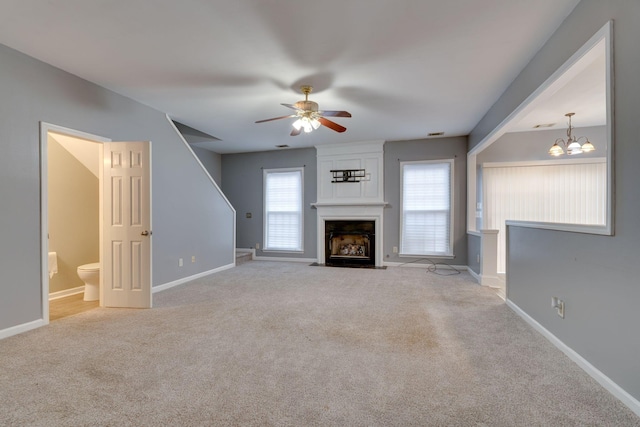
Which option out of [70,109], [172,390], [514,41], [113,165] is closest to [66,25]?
[70,109]

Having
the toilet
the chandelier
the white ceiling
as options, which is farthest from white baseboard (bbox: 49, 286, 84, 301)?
the chandelier

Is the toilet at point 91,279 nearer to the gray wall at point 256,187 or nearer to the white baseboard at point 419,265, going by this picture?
the gray wall at point 256,187

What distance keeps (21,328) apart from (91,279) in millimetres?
1105

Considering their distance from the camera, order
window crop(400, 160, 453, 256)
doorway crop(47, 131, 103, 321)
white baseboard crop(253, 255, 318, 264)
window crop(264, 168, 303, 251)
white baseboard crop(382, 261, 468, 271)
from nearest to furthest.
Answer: doorway crop(47, 131, 103, 321) → white baseboard crop(382, 261, 468, 271) → window crop(400, 160, 453, 256) → white baseboard crop(253, 255, 318, 264) → window crop(264, 168, 303, 251)

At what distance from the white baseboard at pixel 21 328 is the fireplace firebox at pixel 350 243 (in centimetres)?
456

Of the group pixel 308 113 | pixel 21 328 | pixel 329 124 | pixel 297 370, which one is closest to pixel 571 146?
pixel 329 124

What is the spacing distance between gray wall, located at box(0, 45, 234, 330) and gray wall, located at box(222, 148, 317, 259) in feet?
7.61

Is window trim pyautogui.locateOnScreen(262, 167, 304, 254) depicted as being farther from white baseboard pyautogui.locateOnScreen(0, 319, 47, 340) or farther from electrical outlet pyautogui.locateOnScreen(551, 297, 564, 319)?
electrical outlet pyautogui.locateOnScreen(551, 297, 564, 319)

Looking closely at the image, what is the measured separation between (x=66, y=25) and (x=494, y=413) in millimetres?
4054

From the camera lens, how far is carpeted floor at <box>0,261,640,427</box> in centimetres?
161

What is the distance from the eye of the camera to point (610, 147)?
5.93 feet

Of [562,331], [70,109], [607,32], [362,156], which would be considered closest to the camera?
[607,32]

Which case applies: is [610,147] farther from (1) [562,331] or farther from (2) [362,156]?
(2) [362,156]

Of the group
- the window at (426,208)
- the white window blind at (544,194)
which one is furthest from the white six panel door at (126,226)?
the white window blind at (544,194)
